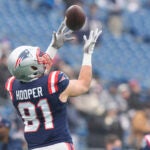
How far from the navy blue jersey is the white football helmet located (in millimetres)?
60

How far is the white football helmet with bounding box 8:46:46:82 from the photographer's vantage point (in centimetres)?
509

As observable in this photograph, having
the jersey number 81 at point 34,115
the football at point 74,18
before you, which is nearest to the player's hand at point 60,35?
the football at point 74,18

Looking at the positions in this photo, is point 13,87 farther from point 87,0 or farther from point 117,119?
point 87,0

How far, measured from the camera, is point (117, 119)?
10422 mm

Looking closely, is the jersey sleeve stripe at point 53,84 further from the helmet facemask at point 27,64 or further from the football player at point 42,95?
the helmet facemask at point 27,64

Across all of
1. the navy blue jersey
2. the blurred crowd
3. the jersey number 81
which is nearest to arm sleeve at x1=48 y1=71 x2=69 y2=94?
the navy blue jersey

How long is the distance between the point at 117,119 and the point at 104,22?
392 cm

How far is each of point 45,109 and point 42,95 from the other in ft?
0.36

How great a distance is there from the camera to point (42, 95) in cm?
509

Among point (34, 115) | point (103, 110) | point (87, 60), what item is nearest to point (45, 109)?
point (34, 115)

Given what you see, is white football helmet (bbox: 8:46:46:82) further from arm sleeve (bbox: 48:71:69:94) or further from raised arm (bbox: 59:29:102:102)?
raised arm (bbox: 59:29:102:102)

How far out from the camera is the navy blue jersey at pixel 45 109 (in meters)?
5.09

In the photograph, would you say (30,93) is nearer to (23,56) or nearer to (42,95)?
(42,95)

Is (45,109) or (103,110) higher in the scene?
(45,109)
